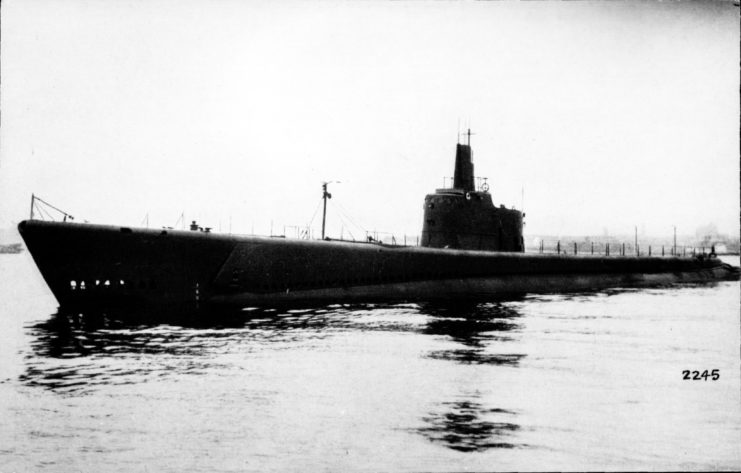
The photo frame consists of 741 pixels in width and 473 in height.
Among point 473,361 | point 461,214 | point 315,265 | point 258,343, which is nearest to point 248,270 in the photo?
point 315,265

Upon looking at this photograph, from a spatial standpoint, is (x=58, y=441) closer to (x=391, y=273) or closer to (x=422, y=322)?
(x=422, y=322)

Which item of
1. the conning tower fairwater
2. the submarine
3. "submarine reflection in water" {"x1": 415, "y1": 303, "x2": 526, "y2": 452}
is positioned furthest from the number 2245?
the conning tower fairwater

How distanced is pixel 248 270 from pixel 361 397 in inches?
498

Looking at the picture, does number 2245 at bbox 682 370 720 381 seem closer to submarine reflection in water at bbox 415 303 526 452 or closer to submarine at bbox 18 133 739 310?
submarine reflection in water at bbox 415 303 526 452

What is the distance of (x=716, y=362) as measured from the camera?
561 inches

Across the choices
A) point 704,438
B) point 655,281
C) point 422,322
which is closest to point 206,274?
point 422,322

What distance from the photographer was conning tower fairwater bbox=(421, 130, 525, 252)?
31062 millimetres

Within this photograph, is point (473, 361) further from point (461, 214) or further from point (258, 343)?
point (461, 214)

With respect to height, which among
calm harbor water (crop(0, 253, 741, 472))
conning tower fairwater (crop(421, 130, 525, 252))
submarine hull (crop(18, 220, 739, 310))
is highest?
conning tower fairwater (crop(421, 130, 525, 252))

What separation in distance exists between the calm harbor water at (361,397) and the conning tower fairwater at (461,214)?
12.4 metres

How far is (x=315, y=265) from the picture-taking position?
80.8ft

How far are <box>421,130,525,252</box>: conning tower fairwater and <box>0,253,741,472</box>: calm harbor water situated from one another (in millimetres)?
12429

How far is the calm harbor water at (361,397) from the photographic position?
8.08m

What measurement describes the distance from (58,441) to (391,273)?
1924 cm
